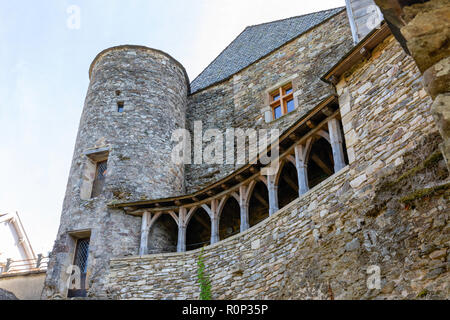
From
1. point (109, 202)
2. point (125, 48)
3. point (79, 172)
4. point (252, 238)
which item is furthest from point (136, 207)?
point (125, 48)

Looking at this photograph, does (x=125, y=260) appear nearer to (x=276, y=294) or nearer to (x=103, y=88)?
(x=276, y=294)

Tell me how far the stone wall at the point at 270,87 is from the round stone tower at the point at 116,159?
708 millimetres

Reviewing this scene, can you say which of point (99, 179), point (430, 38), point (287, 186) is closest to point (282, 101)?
point (287, 186)

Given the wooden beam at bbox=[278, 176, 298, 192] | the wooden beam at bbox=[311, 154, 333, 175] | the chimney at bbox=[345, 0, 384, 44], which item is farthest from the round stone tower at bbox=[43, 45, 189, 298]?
the chimney at bbox=[345, 0, 384, 44]

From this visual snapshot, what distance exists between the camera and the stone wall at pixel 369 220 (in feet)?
19.0

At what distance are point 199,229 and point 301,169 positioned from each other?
433cm

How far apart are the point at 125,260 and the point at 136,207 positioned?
4.37 feet

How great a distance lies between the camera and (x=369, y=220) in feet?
21.9

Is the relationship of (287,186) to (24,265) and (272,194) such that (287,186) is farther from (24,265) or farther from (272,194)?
(24,265)

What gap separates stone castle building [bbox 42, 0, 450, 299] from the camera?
6.09m

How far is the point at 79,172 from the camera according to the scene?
12.5m

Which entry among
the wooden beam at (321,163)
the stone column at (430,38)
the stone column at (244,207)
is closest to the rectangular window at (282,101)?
the wooden beam at (321,163)

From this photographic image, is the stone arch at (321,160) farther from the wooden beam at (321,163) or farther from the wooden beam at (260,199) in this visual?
the wooden beam at (260,199)
